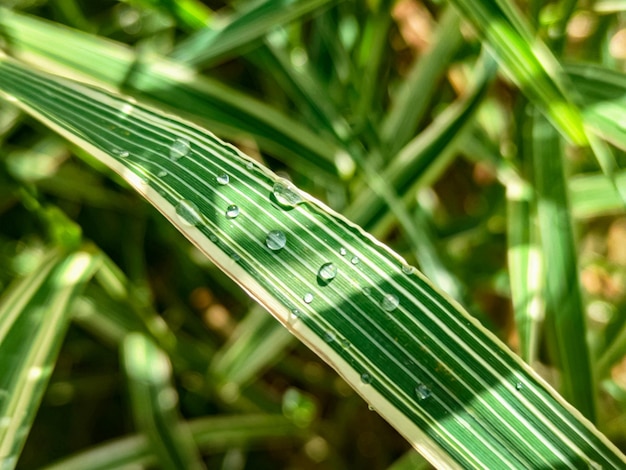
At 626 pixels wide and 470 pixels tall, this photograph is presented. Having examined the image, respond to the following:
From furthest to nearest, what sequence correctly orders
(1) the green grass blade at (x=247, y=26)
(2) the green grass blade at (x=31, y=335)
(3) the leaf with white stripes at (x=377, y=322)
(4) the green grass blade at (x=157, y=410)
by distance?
1. (4) the green grass blade at (x=157, y=410)
2. (1) the green grass blade at (x=247, y=26)
3. (2) the green grass blade at (x=31, y=335)
4. (3) the leaf with white stripes at (x=377, y=322)

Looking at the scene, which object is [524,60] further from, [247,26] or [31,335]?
[31,335]

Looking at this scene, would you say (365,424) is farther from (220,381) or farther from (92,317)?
(92,317)

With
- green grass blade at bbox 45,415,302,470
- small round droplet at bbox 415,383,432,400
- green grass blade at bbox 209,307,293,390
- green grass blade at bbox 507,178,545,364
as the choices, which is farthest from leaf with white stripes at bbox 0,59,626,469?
green grass blade at bbox 45,415,302,470

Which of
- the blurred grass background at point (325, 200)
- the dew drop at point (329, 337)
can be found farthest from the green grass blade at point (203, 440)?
the dew drop at point (329, 337)

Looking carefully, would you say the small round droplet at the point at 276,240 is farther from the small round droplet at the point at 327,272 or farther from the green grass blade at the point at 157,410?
the green grass blade at the point at 157,410

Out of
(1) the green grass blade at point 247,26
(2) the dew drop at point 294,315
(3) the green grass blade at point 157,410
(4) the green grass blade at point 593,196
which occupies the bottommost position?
(3) the green grass blade at point 157,410

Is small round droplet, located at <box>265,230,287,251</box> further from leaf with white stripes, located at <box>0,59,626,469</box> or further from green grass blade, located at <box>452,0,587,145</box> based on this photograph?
green grass blade, located at <box>452,0,587,145</box>
